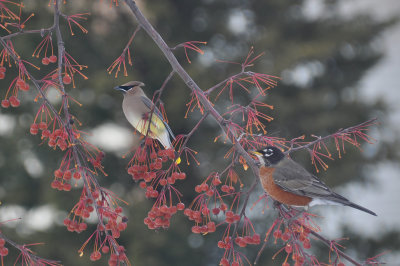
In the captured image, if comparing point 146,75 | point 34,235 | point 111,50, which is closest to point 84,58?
point 111,50

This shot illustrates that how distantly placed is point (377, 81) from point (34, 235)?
268 inches

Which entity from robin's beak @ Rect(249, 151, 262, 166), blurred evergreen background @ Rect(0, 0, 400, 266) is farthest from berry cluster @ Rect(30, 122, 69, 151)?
blurred evergreen background @ Rect(0, 0, 400, 266)

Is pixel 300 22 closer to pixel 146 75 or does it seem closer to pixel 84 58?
pixel 146 75

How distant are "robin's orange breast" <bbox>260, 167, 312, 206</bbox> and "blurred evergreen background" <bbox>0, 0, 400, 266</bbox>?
13.6 ft

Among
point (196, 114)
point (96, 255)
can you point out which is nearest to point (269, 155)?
point (96, 255)

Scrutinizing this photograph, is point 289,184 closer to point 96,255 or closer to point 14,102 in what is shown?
point 96,255

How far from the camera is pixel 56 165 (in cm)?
709

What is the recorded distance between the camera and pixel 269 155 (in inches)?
89.7

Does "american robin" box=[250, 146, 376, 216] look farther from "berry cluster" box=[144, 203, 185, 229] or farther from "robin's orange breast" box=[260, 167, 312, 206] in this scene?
"berry cluster" box=[144, 203, 185, 229]

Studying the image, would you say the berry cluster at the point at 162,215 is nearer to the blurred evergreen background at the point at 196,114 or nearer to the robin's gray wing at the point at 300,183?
the robin's gray wing at the point at 300,183

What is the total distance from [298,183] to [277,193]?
0.21 m

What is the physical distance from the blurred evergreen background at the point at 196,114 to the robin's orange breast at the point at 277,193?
13.6 feet

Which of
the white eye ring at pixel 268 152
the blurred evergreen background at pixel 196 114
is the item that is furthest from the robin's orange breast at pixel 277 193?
the blurred evergreen background at pixel 196 114

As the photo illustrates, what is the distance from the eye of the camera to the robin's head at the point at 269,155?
221 cm
